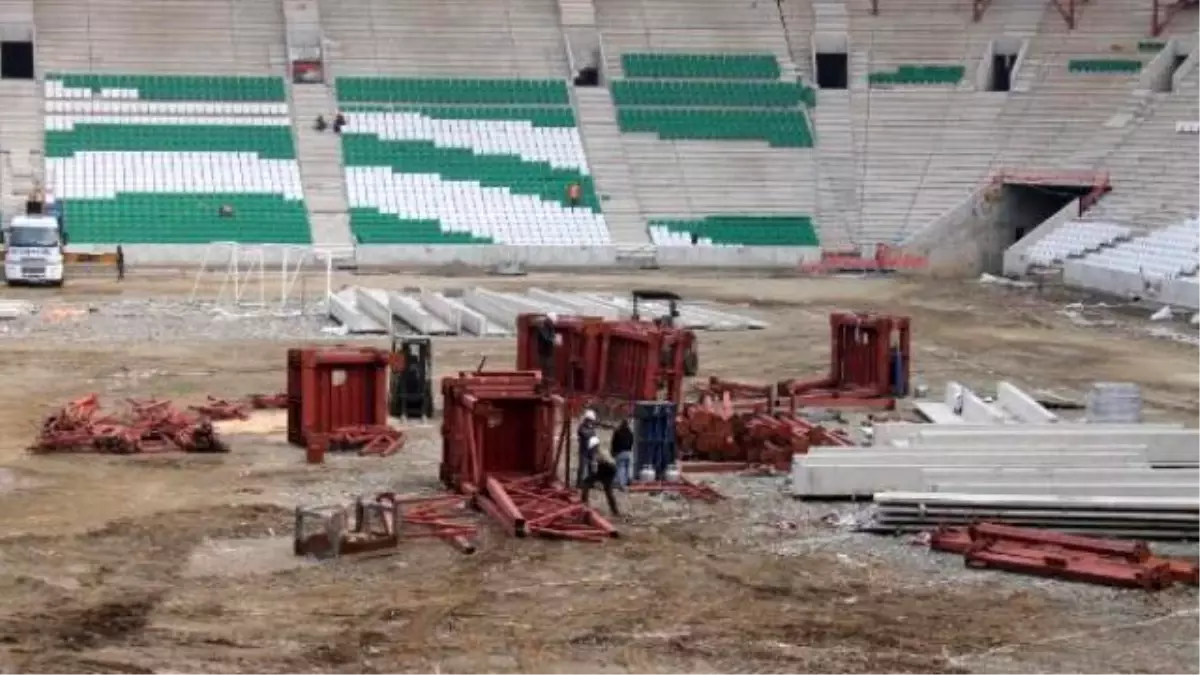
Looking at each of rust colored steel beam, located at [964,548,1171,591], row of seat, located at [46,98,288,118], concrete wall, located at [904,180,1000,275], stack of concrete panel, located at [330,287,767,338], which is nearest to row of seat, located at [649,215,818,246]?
concrete wall, located at [904,180,1000,275]

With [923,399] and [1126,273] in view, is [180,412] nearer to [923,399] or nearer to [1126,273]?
[923,399]

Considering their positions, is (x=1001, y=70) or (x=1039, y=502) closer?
(x=1039, y=502)

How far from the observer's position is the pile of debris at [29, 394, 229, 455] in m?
21.2

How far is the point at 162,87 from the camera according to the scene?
193 ft

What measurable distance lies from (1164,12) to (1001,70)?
6.21 m

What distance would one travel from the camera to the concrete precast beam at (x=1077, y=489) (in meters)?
18.0

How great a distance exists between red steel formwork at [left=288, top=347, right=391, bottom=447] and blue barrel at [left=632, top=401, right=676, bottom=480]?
4066 millimetres

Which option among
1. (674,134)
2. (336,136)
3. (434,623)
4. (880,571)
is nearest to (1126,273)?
(674,134)

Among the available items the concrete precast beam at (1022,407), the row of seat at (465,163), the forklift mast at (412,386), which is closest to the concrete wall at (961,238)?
the row of seat at (465,163)

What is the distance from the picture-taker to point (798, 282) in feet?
168

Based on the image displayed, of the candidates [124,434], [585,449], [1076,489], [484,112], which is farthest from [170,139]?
[1076,489]

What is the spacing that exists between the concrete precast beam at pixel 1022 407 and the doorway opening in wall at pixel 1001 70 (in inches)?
1513

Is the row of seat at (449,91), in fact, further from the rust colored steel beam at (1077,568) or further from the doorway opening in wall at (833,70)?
the rust colored steel beam at (1077,568)

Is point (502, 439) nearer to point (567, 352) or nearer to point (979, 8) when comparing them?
point (567, 352)
